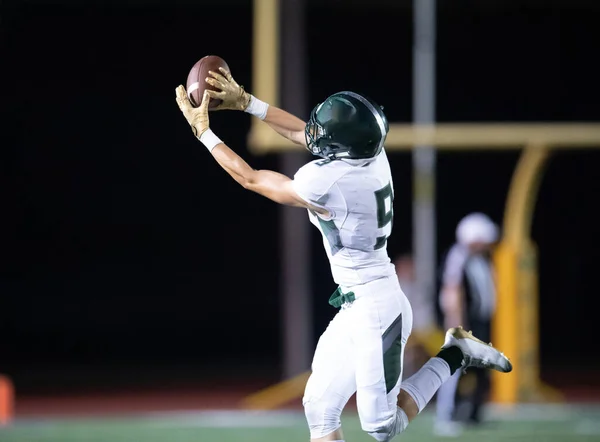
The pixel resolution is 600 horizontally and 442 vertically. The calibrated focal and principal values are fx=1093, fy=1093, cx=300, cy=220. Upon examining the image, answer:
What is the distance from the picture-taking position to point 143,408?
9.42 metres

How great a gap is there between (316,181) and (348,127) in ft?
0.77

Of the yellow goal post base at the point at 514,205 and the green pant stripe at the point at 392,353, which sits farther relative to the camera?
the yellow goal post base at the point at 514,205

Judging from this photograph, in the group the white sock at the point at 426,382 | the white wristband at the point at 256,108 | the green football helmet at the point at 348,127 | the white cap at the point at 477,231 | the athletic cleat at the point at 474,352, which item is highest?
the white wristband at the point at 256,108

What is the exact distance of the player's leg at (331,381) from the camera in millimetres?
4215

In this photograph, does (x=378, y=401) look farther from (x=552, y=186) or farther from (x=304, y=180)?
(x=552, y=186)

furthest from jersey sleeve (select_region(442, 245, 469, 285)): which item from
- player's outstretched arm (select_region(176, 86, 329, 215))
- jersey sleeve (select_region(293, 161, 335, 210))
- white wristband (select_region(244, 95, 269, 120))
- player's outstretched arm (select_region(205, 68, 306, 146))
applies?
jersey sleeve (select_region(293, 161, 335, 210))

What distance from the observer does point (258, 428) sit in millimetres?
7605

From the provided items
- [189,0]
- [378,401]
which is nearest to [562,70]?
[189,0]

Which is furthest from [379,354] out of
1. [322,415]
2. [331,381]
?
[322,415]

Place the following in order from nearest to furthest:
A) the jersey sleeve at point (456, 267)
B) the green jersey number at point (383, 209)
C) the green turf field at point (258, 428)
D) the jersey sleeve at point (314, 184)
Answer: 1. the jersey sleeve at point (314, 184)
2. the green jersey number at point (383, 209)
3. the green turf field at point (258, 428)
4. the jersey sleeve at point (456, 267)

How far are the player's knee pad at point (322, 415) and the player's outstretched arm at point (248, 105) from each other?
3.75 feet

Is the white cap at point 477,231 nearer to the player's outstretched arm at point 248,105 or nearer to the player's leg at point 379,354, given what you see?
the player's outstretched arm at point 248,105

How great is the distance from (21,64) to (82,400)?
9.63 meters

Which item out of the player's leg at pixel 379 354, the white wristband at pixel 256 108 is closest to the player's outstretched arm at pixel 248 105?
the white wristband at pixel 256 108
